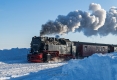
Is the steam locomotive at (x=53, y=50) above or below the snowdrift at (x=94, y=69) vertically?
above

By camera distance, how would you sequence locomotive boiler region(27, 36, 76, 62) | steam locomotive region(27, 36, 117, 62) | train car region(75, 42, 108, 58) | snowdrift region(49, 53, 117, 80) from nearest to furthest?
1. snowdrift region(49, 53, 117, 80)
2. locomotive boiler region(27, 36, 76, 62)
3. steam locomotive region(27, 36, 117, 62)
4. train car region(75, 42, 108, 58)

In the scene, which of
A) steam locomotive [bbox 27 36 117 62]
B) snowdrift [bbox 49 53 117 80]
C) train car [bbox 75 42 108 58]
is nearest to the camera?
snowdrift [bbox 49 53 117 80]

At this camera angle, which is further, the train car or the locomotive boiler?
the train car

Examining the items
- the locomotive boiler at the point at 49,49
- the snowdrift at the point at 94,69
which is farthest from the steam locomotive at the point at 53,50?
the snowdrift at the point at 94,69

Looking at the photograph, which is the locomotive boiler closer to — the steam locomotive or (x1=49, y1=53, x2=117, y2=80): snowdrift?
the steam locomotive

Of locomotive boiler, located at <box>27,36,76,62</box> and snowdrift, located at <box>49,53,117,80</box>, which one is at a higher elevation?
locomotive boiler, located at <box>27,36,76,62</box>

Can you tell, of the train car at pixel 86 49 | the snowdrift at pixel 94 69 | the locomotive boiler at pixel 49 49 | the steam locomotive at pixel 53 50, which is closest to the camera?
the snowdrift at pixel 94 69

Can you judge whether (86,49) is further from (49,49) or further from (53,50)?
(49,49)

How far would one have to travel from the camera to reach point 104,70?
474 inches

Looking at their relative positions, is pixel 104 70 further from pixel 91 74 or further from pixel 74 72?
pixel 74 72

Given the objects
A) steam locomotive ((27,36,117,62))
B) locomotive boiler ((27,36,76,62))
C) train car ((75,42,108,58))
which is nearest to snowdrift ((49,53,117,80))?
locomotive boiler ((27,36,76,62))

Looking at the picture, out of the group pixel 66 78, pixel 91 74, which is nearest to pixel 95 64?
pixel 91 74

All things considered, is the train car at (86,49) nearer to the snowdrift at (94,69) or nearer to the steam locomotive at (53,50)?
the steam locomotive at (53,50)

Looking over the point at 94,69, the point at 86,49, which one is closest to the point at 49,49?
the point at 86,49
